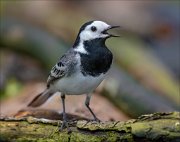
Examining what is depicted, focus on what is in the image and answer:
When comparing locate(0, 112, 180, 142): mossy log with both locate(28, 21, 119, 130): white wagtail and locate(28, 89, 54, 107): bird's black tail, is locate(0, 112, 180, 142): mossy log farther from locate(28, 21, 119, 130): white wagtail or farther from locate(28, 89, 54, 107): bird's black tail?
locate(28, 89, 54, 107): bird's black tail

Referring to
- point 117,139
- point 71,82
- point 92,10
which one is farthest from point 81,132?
point 92,10

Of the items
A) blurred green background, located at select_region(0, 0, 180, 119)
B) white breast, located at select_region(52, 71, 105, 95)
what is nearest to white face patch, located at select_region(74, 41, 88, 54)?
white breast, located at select_region(52, 71, 105, 95)

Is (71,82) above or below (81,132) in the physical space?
above

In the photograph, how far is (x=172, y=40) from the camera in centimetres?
1255

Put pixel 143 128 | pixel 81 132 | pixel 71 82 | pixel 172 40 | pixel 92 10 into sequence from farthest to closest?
1. pixel 92 10
2. pixel 172 40
3. pixel 71 82
4. pixel 81 132
5. pixel 143 128

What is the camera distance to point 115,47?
10898mm

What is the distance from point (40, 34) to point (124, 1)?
4.47m

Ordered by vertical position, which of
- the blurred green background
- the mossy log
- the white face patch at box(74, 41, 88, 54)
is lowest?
the mossy log

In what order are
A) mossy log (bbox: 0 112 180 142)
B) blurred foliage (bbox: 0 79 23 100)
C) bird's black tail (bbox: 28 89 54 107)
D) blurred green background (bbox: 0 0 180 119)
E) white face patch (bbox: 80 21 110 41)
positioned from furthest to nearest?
blurred foliage (bbox: 0 79 23 100), blurred green background (bbox: 0 0 180 119), bird's black tail (bbox: 28 89 54 107), white face patch (bbox: 80 21 110 41), mossy log (bbox: 0 112 180 142)

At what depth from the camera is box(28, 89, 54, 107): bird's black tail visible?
21.6 ft

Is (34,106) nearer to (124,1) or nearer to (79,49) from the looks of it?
(79,49)

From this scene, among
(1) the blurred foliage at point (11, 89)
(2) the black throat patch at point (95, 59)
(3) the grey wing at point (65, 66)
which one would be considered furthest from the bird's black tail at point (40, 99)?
(1) the blurred foliage at point (11, 89)

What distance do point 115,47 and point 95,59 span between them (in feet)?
17.1

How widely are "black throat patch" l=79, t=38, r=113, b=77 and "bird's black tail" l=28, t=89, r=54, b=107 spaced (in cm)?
96
